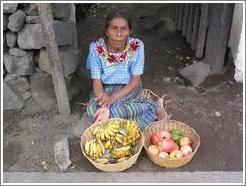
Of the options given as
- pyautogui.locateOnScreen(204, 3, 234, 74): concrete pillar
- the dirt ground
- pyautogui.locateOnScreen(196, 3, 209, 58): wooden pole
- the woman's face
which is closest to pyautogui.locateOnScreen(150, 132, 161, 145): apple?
the dirt ground

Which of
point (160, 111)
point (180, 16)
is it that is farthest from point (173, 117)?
point (180, 16)

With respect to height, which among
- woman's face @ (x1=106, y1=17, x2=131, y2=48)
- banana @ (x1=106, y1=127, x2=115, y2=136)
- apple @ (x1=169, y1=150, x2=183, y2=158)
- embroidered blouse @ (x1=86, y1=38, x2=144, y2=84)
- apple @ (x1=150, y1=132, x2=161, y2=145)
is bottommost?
apple @ (x1=169, y1=150, x2=183, y2=158)

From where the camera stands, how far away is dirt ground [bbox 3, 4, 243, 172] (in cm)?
368

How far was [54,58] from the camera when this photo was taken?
3840mm

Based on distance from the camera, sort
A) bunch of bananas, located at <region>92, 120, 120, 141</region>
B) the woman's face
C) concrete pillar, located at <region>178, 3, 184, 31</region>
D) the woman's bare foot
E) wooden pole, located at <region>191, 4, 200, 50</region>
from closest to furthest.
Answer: bunch of bananas, located at <region>92, 120, 120, 141</region> < the woman's face < the woman's bare foot < wooden pole, located at <region>191, 4, 200, 50</region> < concrete pillar, located at <region>178, 3, 184, 31</region>

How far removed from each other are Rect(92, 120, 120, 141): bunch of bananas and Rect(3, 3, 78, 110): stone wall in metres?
0.80

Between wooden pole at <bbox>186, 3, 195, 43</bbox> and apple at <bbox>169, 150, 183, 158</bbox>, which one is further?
wooden pole at <bbox>186, 3, 195, 43</bbox>

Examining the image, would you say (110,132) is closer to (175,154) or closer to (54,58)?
(175,154)

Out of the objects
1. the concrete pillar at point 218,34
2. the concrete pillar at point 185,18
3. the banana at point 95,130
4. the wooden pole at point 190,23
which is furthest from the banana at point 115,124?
the concrete pillar at point 185,18

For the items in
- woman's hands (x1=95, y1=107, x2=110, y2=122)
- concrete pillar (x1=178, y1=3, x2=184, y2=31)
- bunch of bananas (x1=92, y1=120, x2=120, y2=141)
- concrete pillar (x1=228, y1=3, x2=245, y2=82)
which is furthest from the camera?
concrete pillar (x1=178, y1=3, x2=184, y2=31)

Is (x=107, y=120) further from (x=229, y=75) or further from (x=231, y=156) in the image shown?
(x=229, y=75)

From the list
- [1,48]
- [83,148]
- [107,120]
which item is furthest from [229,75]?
[1,48]

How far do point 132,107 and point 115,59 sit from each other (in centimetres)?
46

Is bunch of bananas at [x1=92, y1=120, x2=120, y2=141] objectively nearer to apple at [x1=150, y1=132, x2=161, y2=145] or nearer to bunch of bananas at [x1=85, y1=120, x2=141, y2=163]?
bunch of bananas at [x1=85, y1=120, x2=141, y2=163]
